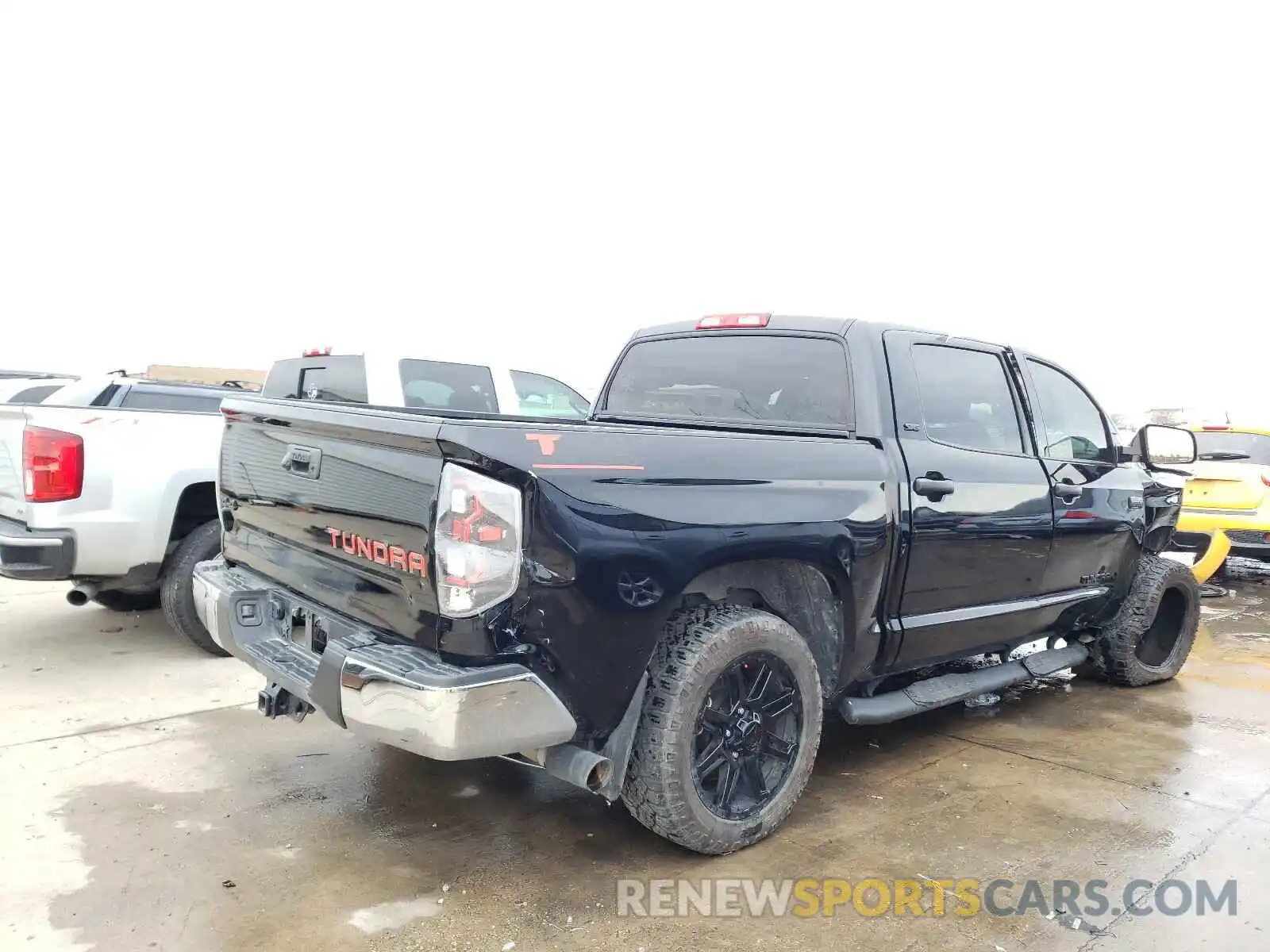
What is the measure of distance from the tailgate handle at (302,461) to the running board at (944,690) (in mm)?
2159

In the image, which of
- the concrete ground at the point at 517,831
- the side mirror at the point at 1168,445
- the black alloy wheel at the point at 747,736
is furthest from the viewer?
the side mirror at the point at 1168,445

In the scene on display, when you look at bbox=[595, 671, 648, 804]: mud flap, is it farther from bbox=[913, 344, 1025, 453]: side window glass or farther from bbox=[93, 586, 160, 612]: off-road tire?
bbox=[93, 586, 160, 612]: off-road tire

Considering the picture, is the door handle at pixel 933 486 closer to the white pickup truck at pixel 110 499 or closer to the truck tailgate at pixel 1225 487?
the white pickup truck at pixel 110 499

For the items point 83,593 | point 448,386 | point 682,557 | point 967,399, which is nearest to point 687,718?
point 682,557

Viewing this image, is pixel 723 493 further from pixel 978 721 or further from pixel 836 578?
pixel 978 721

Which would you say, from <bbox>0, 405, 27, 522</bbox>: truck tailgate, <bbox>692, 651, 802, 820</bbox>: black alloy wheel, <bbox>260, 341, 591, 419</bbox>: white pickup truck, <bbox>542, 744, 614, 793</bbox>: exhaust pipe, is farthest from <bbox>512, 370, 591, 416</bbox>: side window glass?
<bbox>542, 744, 614, 793</bbox>: exhaust pipe

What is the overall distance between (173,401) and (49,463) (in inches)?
98.8

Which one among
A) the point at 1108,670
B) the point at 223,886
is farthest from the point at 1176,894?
the point at 223,886

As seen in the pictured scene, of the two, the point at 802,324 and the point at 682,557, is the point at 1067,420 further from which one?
the point at 682,557

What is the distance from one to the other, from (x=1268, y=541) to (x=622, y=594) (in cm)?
735

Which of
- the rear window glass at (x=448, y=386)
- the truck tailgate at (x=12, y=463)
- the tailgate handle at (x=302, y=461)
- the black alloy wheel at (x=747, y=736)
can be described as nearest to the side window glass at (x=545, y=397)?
the rear window glass at (x=448, y=386)

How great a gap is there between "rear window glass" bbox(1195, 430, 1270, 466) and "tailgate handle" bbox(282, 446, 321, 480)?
25.0ft

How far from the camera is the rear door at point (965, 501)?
12.0ft

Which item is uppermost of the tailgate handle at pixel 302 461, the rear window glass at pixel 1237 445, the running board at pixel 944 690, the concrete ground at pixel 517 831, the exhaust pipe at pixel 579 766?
the rear window glass at pixel 1237 445
